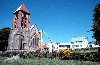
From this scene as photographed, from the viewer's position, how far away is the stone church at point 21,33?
5082 centimetres

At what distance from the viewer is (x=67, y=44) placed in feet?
336

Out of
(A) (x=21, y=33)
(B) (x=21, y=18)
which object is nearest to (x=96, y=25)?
(A) (x=21, y=33)

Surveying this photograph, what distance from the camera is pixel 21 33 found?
52.9 metres

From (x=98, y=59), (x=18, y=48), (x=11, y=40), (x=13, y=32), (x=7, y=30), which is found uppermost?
(x=7, y=30)

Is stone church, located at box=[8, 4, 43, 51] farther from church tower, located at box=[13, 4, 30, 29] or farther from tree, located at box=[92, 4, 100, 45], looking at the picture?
tree, located at box=[92, 4, 100, 45]

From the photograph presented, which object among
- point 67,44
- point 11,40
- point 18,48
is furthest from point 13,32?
point 67,44

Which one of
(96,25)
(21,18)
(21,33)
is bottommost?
(96,25)

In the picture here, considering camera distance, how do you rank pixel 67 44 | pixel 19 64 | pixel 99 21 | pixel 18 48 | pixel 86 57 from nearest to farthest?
pixel 19 64
pixel 86 57
pixel 99 21
pixel 18 48
pixel 67 44

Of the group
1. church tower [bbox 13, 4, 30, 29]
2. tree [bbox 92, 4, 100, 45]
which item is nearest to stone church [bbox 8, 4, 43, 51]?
church tower [bbox 13, 4, 30, 29]

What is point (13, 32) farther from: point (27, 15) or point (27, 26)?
point (27, 15)

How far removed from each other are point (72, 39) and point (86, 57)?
7898 centimetres

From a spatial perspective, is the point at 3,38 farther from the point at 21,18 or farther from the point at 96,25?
the point at 96,25

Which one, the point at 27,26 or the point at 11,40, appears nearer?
the point at 11,40

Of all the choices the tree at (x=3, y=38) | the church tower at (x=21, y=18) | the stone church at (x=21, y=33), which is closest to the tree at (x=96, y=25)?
the stone church at (x=21, y=33)
